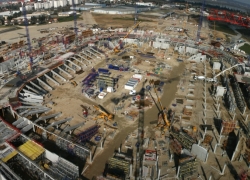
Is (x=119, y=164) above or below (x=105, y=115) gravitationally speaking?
above

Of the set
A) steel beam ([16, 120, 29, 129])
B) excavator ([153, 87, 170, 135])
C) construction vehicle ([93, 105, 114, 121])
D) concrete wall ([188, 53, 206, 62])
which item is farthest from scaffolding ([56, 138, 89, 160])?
concrete wall ([188, 53, 206, 62])

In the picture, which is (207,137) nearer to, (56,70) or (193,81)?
(193,81)

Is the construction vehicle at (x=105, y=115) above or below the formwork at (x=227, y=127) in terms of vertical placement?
below

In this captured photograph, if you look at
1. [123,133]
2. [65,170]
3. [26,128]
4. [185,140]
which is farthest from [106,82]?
[65,170]

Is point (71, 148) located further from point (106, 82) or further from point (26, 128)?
point (106, 82)

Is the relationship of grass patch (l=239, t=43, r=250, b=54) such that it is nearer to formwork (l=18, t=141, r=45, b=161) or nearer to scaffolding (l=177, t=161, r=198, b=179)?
scaffolding (l=177, t=161, r=198, b=179)

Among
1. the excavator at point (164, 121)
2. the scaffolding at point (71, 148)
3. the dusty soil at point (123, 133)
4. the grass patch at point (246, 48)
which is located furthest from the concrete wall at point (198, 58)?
the scaffolding at point (71, 148)

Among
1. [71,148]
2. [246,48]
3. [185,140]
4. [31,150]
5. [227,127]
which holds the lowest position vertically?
[71,148]

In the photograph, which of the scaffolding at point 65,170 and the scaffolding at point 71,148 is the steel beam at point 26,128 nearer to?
the scaffolding at point 71,148
